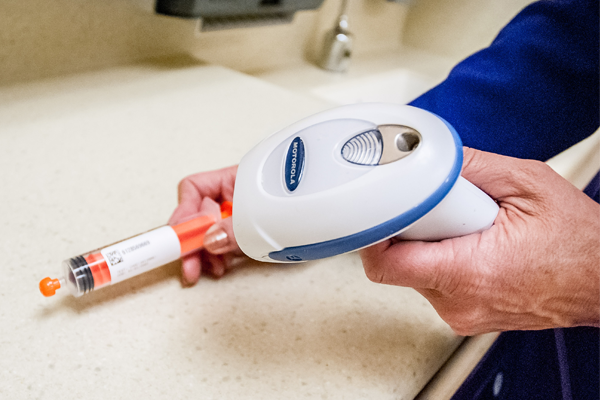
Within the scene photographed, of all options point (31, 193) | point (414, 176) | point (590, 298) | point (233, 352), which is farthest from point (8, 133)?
point (590, 298)

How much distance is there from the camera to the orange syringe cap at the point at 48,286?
0.38 m

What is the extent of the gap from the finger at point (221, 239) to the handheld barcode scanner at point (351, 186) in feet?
0.37

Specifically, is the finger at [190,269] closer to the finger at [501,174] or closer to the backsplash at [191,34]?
the finger at [501,174]

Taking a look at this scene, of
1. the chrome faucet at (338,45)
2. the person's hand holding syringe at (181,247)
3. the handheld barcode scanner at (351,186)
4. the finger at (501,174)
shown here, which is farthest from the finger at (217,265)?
the chrome faucet at (338,45)

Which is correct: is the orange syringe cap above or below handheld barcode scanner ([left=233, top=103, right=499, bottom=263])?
below

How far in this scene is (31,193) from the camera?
0.50 m

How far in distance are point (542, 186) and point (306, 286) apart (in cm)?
24

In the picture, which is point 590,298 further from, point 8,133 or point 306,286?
point 8,133

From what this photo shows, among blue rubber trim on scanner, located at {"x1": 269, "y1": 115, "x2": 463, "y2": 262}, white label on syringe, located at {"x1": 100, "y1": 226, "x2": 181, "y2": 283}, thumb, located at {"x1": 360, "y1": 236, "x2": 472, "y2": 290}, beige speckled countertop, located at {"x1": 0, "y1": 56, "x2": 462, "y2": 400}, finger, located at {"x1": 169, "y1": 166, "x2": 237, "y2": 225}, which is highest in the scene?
blue rubber trim on scanner, located at {"x1": 269, "y1": 115, "x2": 463, "y2": 262}

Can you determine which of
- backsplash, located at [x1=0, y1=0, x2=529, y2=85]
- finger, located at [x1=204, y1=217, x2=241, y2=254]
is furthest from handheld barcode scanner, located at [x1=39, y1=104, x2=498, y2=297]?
backsplash, located at [x1=0, y1=0, x2=529, y2=85]

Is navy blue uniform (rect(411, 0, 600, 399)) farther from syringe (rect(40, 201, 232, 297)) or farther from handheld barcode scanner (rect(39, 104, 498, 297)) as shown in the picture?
syringe (rect(40, 201, 232, 297))

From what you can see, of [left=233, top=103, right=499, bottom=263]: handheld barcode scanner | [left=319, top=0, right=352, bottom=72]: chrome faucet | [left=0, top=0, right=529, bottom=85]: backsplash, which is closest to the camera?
[left=233, top=103, right=499, bottom=263]: handheld barcode scanner

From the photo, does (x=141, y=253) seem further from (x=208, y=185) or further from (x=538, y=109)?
(x=538, y=109)

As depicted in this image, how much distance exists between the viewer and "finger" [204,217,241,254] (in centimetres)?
45
